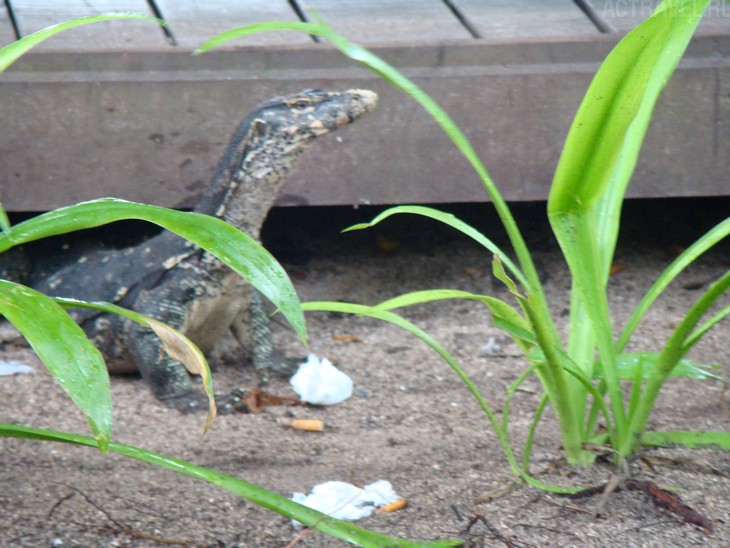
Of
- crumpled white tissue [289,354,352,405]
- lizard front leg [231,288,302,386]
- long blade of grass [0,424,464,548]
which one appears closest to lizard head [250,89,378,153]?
lizard front leg [231,288,302,386]

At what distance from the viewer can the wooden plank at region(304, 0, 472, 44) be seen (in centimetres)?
367

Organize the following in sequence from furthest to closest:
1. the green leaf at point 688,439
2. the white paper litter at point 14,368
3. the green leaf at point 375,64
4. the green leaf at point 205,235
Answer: the white paper litter at point 14,368, the green leaf at point 688,439, the green leaf at point 375,64, the green leaf at point 205,235

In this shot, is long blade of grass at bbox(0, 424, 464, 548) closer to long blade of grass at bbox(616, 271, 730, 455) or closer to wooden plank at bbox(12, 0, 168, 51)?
long blade of grass at bbox(616, 271, 730, 455)

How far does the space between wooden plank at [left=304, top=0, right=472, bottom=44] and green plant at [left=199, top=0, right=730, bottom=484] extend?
1675mm

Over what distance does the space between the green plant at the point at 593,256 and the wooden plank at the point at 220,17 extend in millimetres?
1753

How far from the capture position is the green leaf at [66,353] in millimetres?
1336

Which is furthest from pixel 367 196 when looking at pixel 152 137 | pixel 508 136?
pixel 152 137

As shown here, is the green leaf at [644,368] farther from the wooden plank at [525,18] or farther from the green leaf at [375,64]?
the wooden plank at [525,18]

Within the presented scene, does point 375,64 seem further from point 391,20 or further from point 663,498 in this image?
point 391,20

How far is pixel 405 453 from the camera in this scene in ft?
8.03

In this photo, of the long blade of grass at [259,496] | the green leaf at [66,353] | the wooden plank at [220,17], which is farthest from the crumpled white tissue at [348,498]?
the wooden plank at [220,17]

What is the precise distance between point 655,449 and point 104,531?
4.25 ft

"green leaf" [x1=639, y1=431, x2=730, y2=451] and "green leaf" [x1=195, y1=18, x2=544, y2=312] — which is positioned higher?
"green leaf" [x1=195, y1=18, x2=544, y2=312]

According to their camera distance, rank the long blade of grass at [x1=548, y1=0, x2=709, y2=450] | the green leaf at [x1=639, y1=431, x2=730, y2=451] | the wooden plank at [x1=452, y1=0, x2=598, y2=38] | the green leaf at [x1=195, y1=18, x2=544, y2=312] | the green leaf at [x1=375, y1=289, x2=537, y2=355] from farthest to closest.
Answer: the wooden plank at [x1=452, y1=0, x2=598, y2=38] < the green leaf at [x1=639, y1=431, x2=730, y2=451] < the green leaf at [x1=375, y1=289, x2=537, y2=355] < the green leaf at [x1=195, y1=18, x2=544, y2=312] < the long blade of grass at [x1=548, y1=0, x2=709, y2=450]
